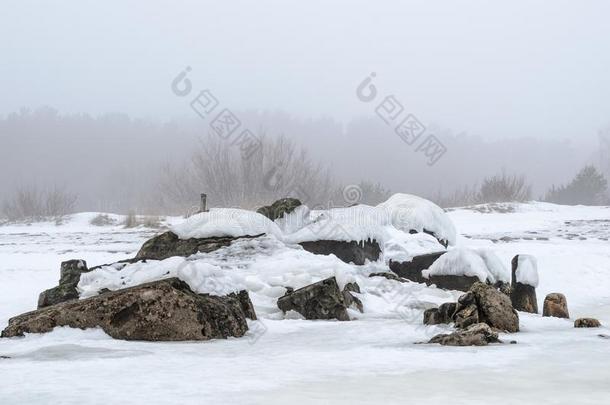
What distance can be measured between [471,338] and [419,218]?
7.03 meters

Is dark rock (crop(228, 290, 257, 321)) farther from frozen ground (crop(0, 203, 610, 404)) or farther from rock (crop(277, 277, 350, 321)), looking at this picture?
rock (crop(277, 277, 350, 321))

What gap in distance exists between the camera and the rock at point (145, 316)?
425cm

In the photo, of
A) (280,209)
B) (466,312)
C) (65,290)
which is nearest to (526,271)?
(466,312)

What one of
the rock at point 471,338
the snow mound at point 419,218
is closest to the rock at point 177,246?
the rock at point 471,338

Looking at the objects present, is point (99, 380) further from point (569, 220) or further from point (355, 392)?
point (569, 220)

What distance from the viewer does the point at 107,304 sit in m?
4.41

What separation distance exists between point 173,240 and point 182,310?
335 cm

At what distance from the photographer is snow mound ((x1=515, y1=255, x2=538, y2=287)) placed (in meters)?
6.89

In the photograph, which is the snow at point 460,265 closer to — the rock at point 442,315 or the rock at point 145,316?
the rock at point 442,315

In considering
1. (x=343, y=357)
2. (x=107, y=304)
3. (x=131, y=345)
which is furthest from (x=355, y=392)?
(x=107, y=304)

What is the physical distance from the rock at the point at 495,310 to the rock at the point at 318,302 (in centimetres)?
116

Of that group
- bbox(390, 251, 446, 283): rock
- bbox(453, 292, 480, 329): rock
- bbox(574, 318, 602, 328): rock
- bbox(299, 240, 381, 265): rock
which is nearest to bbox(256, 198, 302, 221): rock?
bbox(299, 240, 381, 265): rock

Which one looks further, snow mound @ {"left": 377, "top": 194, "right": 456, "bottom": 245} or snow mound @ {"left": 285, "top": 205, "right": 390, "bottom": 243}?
snow mound @ {"left": 377, "top": 194, "right": 456, "bottom": 245}

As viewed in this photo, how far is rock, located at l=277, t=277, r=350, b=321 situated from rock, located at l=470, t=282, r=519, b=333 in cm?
116
